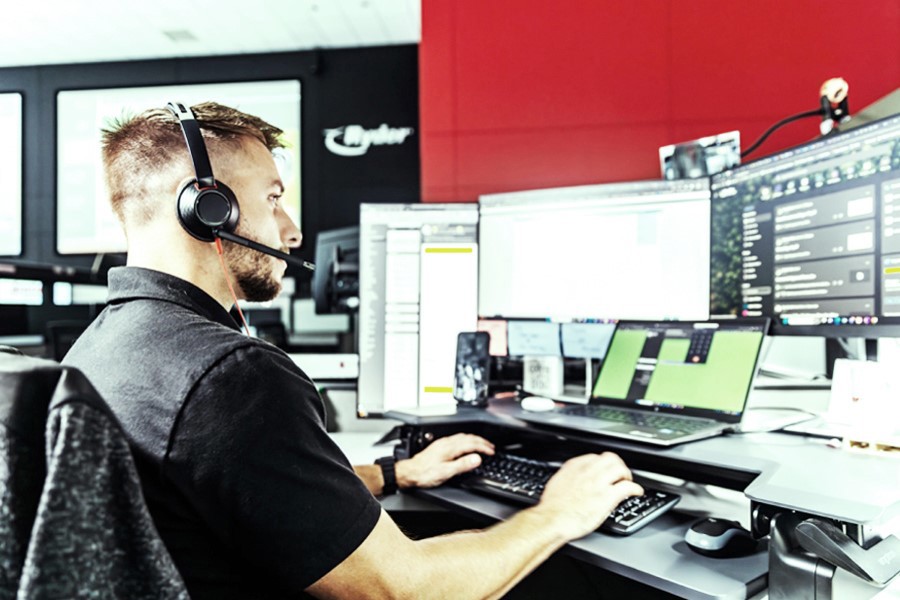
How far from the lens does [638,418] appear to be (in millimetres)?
1127

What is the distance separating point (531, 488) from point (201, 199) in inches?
25.5

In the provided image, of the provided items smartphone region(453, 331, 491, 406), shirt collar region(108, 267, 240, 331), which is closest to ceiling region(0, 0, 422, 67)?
smartphone region(453, 331, 491, 406)

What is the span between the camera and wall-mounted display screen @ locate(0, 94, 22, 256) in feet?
17.9

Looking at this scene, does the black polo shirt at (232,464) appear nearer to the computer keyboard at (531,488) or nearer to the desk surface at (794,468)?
the computer keyboard at (531,488)

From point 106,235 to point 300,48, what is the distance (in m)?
2.25

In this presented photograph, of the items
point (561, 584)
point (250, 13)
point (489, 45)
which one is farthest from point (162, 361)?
point (250, 13)

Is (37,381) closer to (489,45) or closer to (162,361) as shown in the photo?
(162,361)

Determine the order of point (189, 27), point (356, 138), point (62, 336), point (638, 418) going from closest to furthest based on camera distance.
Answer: point (638, 418), point (62, 336), point (189, 27), point (356, 138)

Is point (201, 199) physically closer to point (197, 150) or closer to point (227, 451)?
point (197, 150)

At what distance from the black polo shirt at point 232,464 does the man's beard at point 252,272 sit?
0.21 metres

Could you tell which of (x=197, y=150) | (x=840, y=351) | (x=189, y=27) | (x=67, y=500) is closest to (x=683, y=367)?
(x=840, y=351)

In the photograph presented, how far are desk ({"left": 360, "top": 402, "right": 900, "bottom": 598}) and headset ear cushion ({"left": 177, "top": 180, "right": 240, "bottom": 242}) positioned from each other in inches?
22.5

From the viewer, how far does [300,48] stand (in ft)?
16.9

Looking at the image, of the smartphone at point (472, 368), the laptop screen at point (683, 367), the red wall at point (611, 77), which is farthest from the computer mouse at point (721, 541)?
the red wall at point (611, 77)
